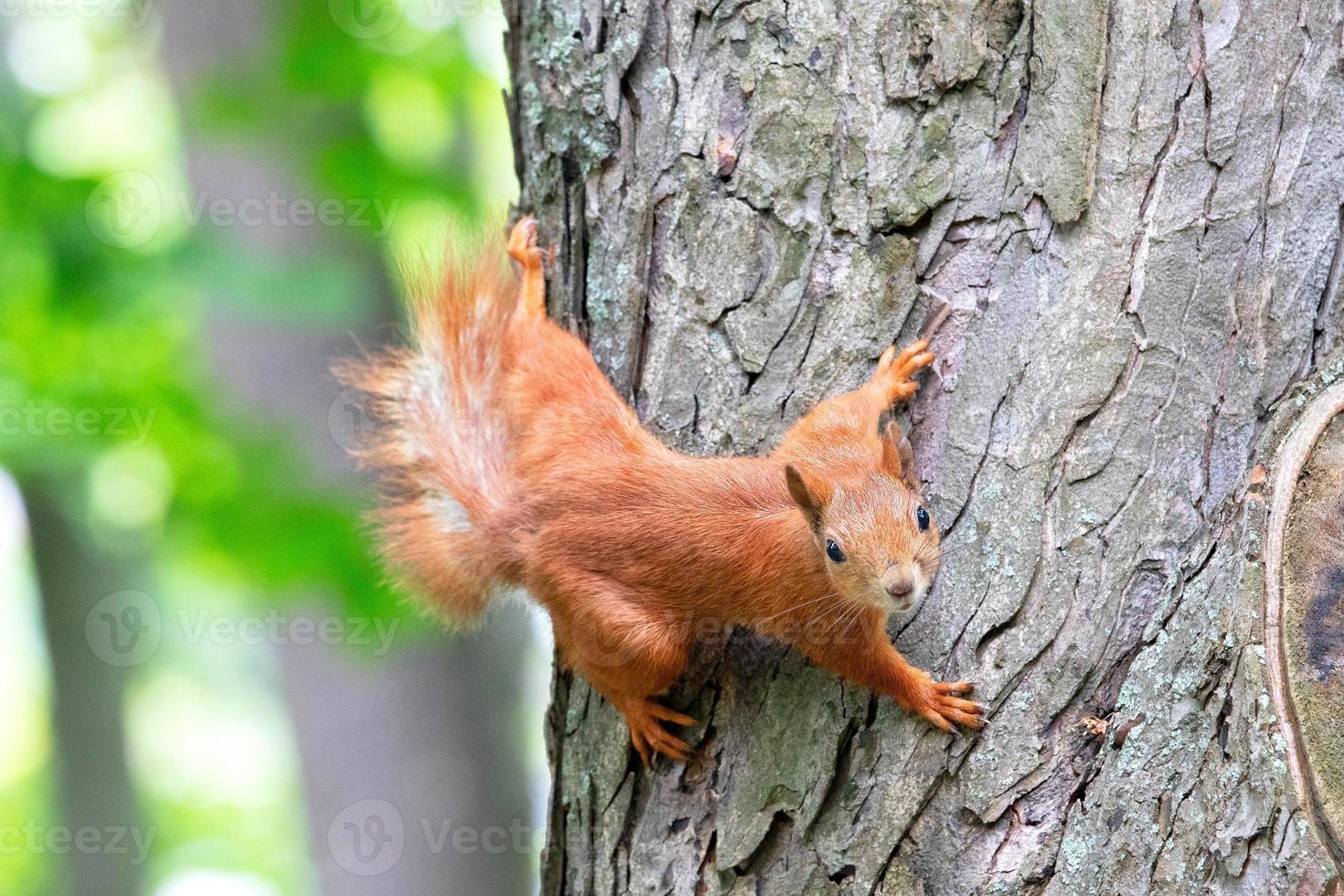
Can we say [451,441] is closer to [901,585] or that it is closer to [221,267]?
[901,585]

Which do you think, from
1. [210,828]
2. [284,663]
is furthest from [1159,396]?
[210,828]

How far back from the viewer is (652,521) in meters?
2.46

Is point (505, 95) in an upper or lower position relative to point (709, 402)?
→ upper

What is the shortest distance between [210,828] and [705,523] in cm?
1395

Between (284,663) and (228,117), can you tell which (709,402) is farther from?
(284,663)

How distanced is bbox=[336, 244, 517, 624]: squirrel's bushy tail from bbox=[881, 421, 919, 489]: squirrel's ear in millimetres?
909

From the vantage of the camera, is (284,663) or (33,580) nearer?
(284,663)

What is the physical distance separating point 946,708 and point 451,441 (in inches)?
57.0

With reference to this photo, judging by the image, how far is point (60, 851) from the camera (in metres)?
7.36

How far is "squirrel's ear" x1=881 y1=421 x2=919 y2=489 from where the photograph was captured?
90.1 inches

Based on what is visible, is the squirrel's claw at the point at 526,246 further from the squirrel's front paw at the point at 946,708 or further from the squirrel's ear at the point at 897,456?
the squirrel's front paw at the point at 946,708

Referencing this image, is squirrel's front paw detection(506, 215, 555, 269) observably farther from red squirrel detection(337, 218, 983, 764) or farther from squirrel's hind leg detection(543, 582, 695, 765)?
squirrel's hind leg detection(543, 582, 695, 765)

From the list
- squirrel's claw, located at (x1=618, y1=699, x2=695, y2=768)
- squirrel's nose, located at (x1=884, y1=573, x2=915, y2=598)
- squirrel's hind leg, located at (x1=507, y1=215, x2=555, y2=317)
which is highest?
squirrel's hind leg, located at (x1=507, y1=215, x2=555, y2=317)

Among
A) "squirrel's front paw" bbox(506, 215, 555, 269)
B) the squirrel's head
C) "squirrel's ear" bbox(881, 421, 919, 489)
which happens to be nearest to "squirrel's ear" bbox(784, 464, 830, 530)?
the squirrel's head
